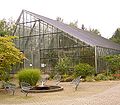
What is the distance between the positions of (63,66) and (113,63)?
5.15m

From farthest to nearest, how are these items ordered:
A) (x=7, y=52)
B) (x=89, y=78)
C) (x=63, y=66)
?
(x=63, y=66), (x=89, y=78), (x=7, y=52)

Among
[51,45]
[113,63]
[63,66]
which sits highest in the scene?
[51,45]

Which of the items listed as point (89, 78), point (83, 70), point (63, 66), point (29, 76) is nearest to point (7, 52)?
point (29, 76)

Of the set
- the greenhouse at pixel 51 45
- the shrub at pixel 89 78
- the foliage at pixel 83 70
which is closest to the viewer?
the shrub at pixel 89 78

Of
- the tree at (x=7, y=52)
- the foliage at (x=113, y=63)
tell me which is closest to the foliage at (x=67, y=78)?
the foliage at (x=113, y=63)

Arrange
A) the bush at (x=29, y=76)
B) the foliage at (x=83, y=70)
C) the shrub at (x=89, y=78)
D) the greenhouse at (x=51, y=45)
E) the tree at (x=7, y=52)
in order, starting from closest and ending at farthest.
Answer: the tree at (x=7, y=52) → the bush at (x=29, y=76) → the shrub at (x=89, y=78) → the foliage at (x=83, y=70) → the greenhouse at (x=51, y=45)

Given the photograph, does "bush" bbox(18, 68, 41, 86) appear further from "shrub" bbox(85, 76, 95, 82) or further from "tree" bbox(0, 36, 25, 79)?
"shrub" bbox(85, 76, 95, 82)

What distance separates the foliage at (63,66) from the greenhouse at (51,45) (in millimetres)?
748

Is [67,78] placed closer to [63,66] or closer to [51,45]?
[63,66]

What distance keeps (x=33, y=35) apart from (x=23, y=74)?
13.6 meters

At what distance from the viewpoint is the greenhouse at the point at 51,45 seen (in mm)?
29859

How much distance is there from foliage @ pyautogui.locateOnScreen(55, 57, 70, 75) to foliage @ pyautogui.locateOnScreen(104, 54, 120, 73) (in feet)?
13.2

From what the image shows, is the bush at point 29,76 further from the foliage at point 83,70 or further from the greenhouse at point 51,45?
the greenhouse at point 51,45

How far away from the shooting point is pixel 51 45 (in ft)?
106
